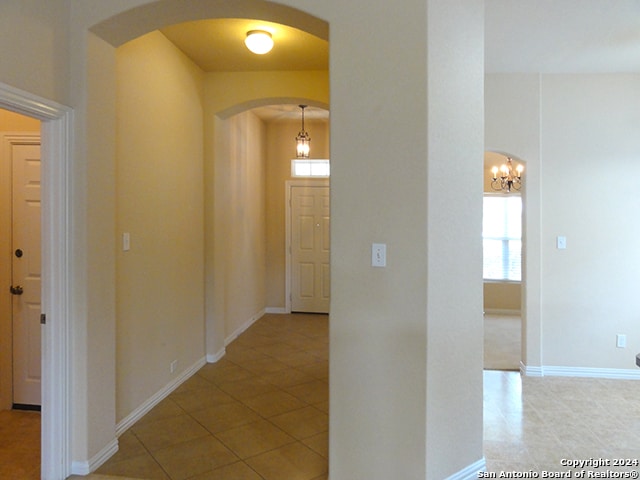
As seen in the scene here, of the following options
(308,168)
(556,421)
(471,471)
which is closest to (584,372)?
(556,421)

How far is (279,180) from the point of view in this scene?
6.86 metres

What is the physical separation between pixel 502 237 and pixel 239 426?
5986mm

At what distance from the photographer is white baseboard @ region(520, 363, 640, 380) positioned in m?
4.16

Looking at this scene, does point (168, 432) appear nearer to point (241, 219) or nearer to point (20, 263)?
point (20, 263)

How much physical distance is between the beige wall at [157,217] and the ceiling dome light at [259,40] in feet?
2.46

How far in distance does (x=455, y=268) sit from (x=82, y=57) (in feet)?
7.90

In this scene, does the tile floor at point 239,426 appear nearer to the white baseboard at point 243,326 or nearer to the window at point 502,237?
the white baseboard at point 243,326

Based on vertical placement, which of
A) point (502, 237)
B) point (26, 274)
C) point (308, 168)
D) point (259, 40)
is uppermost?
point (259, 40)

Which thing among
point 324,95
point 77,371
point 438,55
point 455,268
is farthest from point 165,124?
point 455,268

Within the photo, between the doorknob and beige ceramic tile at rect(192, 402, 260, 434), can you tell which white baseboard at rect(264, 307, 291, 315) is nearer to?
beige ceramic tile at rect(192, 402, 260, 434)

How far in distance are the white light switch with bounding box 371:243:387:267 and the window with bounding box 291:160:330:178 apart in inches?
186

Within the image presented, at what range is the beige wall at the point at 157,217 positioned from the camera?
9.86 feet

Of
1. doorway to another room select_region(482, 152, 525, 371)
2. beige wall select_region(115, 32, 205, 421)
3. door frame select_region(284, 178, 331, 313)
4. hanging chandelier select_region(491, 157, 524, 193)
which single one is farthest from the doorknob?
doorway to another room select_region(482, 152, 525, 371)

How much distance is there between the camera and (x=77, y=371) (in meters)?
2.42
